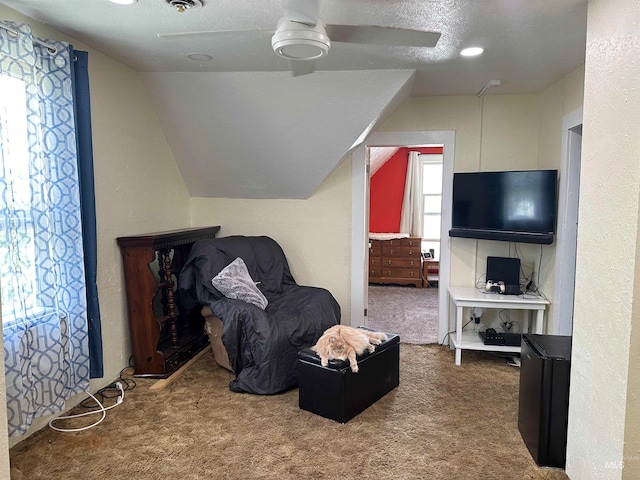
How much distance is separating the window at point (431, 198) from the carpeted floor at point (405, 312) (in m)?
1.01

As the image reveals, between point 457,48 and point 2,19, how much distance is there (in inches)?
95.3

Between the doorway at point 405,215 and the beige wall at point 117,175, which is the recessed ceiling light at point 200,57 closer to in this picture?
the beige wall at point 117,175

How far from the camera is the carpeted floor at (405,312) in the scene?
4.45 metres

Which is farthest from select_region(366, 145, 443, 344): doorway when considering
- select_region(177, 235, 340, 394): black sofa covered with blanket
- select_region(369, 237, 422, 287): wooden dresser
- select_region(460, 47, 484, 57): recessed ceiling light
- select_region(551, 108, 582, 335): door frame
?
select_region(460, 47, 484, 57): recessed ceiling light

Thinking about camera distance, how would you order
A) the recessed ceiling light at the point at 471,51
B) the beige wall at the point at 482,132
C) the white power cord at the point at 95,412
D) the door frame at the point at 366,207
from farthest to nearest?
the door frame at the point at 366,207
the beige wall at the point at 482,132
the recessed ceiling light at the point at 471,51
the white power cord at the point at 95,412

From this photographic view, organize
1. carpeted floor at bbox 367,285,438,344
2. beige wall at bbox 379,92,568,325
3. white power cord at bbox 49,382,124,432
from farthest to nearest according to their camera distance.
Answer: carpeted floor at bbox 367,285,438,344 → beige wall at bbox 379,92,568,325 → white power cord at bbox 49,382,124,432

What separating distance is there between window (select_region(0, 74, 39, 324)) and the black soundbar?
308 centimetres

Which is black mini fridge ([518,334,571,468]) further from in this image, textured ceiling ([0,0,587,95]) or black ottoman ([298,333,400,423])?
textured ceiling ([0,0,587,95])

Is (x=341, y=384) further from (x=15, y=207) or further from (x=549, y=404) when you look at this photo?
(x=15, y=207)

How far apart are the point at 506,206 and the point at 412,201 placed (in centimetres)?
348

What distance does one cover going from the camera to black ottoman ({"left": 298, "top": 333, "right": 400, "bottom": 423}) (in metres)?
2.59

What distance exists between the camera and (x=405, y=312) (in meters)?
5.22

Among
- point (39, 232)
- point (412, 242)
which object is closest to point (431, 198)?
point (412, 242)

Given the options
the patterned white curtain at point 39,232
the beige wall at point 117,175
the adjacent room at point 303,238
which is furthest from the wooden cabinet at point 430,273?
the patterned white curtain at point 39,232
